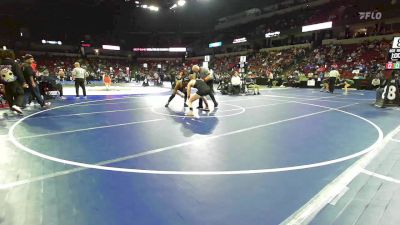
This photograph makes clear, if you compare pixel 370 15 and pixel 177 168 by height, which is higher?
pixel 370 15

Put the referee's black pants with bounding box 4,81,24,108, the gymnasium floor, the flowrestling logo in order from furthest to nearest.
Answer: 1. the flowrestling logo
2. the referee's black pants with bounding box 4,81,24,108
3. the gymnasium floor

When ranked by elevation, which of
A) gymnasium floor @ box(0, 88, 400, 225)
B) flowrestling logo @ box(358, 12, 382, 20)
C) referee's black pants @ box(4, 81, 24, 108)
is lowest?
gymnasium floor @ box(0, 88, 400, 225)

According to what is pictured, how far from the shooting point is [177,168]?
14.0 ft

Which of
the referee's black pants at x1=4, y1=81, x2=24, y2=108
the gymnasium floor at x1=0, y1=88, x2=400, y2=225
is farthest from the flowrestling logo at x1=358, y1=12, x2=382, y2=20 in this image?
the referee's black pants at x1=4, y1=81, x2=24, y2=108

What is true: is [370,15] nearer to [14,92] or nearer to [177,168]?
[14,92]

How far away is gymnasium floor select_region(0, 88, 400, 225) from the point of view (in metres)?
2.95

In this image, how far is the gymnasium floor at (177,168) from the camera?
2.95 m

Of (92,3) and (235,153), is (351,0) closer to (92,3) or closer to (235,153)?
(92,3)

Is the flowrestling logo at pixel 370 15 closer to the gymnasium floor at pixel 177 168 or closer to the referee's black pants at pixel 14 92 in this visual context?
the gymnasium floor at pixel 177 168

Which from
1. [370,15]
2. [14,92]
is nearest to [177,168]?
[14,92]

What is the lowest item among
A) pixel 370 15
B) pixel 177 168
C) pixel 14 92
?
pixel 177 168

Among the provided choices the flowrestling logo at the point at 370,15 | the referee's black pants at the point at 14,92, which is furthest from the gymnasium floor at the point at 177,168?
the flowrestling logo at the point at 370,15

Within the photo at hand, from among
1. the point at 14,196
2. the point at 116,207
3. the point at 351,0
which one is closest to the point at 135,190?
the point at 116,207

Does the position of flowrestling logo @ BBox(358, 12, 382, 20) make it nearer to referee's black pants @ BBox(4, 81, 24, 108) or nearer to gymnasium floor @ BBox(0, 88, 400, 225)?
gymnasium floor @ BBox(0, 88, 400, 225)
